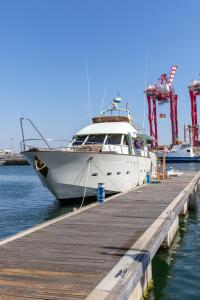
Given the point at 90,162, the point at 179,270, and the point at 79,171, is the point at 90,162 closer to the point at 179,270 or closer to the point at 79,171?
the point at 79,171

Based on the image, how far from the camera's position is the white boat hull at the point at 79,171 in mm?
16909

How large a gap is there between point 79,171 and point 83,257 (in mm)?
10716

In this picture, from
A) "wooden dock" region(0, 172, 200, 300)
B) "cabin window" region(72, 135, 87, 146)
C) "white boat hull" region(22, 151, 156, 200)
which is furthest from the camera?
"cabin window" region(72, 135, 87, 146)

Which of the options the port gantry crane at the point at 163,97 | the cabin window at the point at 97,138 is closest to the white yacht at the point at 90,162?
the cabin window at the point at 97,138

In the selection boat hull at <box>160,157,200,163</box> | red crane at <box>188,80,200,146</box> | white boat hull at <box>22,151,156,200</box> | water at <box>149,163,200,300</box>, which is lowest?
boat hull at <box>160,157,200,163</box>

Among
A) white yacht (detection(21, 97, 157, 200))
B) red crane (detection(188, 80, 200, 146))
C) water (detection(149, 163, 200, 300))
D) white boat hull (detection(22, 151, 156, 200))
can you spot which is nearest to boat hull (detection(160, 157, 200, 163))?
red crane (detection(188, 80, 200, 146))

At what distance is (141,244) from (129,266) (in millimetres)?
1413

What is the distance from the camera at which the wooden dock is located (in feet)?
16.6

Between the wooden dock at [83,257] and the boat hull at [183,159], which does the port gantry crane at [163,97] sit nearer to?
the boat hull at [183,159]

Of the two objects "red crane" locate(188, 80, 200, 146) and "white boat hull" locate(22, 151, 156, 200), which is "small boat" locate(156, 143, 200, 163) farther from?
"white boat hull" locate(22, 151, 156, 200)

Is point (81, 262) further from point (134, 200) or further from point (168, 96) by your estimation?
point (168, 96)

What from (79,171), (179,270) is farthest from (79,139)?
(179,270)

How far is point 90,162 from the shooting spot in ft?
56.1

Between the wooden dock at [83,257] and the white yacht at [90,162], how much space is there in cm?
607
